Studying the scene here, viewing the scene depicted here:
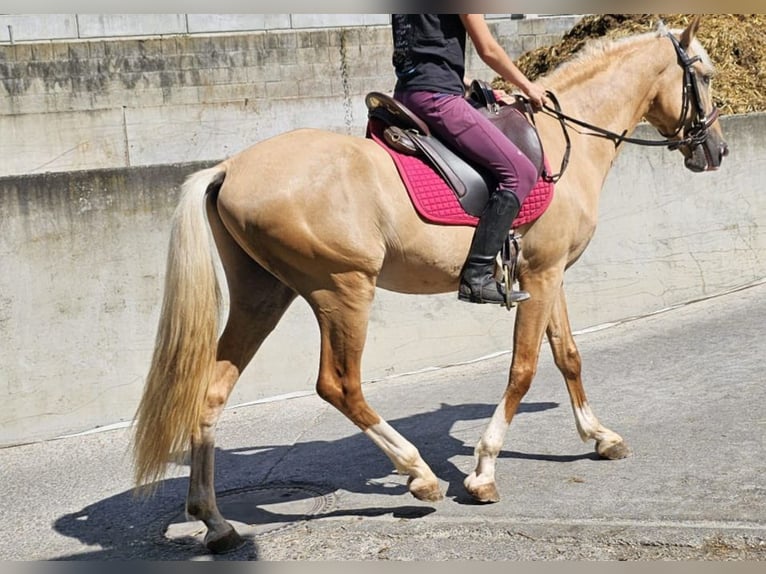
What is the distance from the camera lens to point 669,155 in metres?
8.71

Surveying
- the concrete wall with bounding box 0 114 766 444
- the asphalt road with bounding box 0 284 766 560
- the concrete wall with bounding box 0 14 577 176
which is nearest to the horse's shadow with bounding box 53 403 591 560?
the asphalt road with bounding box 0 284 766 560

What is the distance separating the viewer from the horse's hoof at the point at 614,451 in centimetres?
575

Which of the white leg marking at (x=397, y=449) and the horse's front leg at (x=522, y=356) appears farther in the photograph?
the horse's front leg at (x=522, y=356)

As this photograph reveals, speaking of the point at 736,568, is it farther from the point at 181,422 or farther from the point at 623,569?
the point at 181,422

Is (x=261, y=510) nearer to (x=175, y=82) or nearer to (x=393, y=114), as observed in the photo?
(x=393, y=114)

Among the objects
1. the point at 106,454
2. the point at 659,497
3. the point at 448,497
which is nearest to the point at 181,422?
the point at 448,497

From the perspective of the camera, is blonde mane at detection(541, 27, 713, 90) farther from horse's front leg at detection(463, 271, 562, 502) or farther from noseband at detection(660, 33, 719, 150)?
horse's front leg at detection(463, 271, 562, 502)

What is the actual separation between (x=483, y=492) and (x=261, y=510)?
1251 mm

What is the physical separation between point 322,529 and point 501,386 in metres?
2.74

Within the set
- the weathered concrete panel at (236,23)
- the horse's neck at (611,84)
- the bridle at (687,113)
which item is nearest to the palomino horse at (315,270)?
the horse's neck at (611,84)

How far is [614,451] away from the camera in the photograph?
575cm

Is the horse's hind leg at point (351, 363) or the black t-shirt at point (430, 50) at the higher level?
the black t-shirt at point (430, 50)

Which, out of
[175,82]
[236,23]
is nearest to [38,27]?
[175,82]

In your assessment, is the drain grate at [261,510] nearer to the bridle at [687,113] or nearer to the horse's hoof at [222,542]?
the horse's hoof at [222,542]
